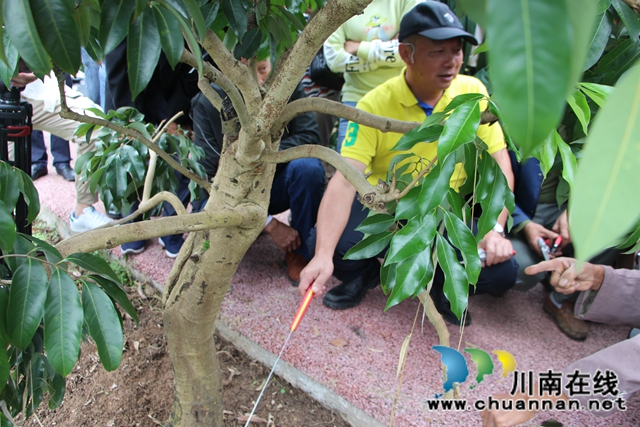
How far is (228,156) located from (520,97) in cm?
82

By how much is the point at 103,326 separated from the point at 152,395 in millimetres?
891

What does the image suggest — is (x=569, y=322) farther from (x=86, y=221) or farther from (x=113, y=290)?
(x=86, y=221)

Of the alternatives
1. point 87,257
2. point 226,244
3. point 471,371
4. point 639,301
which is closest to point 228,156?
point 226,244

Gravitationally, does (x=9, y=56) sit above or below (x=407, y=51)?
above

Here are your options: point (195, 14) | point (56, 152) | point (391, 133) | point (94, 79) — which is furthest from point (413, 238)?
point (56, 152)

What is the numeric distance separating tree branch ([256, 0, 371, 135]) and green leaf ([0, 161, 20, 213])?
1.51 feet

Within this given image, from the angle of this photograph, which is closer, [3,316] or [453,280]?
[3,316]

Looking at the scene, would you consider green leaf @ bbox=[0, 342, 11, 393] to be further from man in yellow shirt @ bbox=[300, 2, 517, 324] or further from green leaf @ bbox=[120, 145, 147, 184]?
man in yellow shirt @ bbox=[300, 2, 517, 324]

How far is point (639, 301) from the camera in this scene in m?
1.55

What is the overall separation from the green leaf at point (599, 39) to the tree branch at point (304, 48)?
407mm

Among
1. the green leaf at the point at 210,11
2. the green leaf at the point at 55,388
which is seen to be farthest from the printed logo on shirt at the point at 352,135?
the green leaf at the point at 55,388

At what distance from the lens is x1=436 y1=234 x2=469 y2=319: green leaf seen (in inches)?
28.6

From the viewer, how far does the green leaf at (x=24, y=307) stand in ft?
1.99

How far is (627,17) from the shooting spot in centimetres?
78
